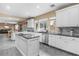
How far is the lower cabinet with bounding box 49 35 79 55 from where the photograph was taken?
2496mm

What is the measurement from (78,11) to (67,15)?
0.45m

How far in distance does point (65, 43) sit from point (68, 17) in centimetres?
96

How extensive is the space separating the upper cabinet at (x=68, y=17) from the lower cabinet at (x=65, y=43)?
534 mm

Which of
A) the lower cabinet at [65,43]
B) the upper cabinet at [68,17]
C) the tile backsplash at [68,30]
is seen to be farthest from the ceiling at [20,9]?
the lower cabinet at [65,43]

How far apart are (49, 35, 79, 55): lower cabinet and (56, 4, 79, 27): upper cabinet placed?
53 centimetres

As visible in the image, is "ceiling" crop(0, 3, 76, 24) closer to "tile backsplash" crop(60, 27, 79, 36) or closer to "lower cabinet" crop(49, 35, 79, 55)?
"tile backsplash" crop(60, 27, 79, 36)

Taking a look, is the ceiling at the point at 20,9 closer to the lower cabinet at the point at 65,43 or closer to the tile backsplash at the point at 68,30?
the tile backsplash at the point at 68,30

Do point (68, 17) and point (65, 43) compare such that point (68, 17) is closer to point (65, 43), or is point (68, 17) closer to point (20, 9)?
point (65, 43)

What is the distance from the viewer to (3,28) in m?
2.38

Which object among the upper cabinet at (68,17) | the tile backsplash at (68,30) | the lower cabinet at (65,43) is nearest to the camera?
the lower cabinet at (65,43)

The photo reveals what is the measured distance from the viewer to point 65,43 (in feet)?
9.33

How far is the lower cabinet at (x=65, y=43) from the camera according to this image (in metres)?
2.50

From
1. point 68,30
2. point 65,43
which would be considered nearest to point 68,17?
point 68,30

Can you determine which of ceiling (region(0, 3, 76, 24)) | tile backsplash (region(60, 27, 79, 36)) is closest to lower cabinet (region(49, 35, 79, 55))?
tile backsplash (region(60, 27, 79, 36))
